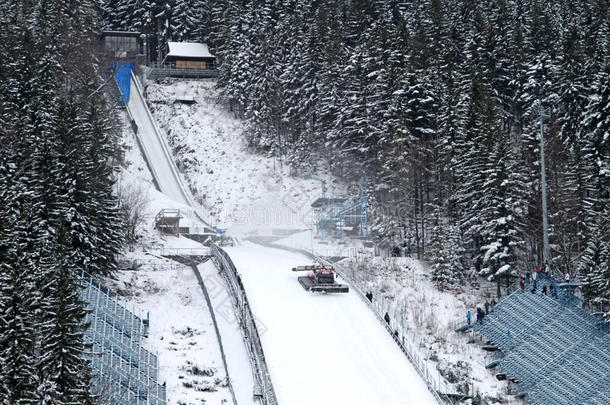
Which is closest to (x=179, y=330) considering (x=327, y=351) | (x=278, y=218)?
(x=327, y=351)

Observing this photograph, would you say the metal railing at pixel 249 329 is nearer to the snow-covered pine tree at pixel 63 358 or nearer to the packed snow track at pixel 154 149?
the snow-covered pine tree at pixel 63 358

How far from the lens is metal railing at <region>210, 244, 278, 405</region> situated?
26.5 meters

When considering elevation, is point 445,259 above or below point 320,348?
above

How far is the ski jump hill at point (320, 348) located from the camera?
26.5 metres

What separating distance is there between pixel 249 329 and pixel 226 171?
3929 cm

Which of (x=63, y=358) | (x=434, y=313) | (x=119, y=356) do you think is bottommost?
(x=434, y=313)

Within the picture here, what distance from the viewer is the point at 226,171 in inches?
2776

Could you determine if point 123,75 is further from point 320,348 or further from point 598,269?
point 598,269

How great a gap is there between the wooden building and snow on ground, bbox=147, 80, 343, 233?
17.3ft

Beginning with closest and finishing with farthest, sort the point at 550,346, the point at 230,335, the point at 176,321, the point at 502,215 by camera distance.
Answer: the point at 550,346, the point at 230,335, the point at 176,321, the point at 502,215

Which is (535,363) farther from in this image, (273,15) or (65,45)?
(273,15)

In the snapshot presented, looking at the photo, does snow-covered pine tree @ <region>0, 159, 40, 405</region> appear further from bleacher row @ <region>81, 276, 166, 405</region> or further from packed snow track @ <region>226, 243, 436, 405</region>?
packed snow track @ <region>226, 243, 436, 405</region>

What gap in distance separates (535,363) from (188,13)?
257ft

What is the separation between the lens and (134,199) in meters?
54.9
